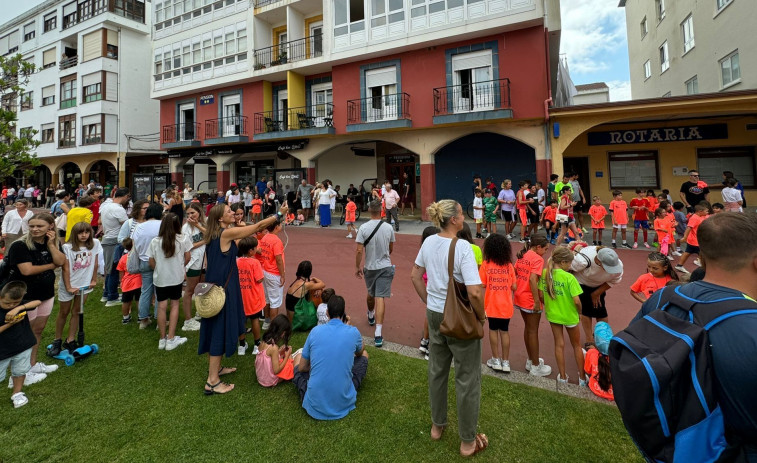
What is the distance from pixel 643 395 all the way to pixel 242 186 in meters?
23.5

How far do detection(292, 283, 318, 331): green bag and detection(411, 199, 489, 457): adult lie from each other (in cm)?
249

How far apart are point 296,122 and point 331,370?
57.8ft

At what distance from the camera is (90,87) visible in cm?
2686

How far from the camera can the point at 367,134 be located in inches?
660

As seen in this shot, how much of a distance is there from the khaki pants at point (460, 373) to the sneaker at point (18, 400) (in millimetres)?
4017

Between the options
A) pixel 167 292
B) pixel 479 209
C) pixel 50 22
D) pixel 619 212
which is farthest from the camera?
pixel 50 22

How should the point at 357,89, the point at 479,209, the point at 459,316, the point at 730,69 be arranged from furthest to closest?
the point at 357,89 → the point at 730,69 → the point at 479,209 → the point at 459,316

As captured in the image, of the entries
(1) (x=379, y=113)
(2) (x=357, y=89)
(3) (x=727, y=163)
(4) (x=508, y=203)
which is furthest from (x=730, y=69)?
→ (2) (x=357, y=89)

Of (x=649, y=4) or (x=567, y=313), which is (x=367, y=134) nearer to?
(x=567, y=313)

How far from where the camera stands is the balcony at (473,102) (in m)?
13.8

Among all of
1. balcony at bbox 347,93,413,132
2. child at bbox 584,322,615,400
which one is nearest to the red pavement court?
child at bbox 584,322,615,400

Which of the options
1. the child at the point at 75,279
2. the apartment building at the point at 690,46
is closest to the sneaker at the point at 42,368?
the child at the point at 75,279

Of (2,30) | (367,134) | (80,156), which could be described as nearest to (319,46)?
(367,134)

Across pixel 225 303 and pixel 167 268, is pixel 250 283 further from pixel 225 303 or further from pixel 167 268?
pixel 167 268
